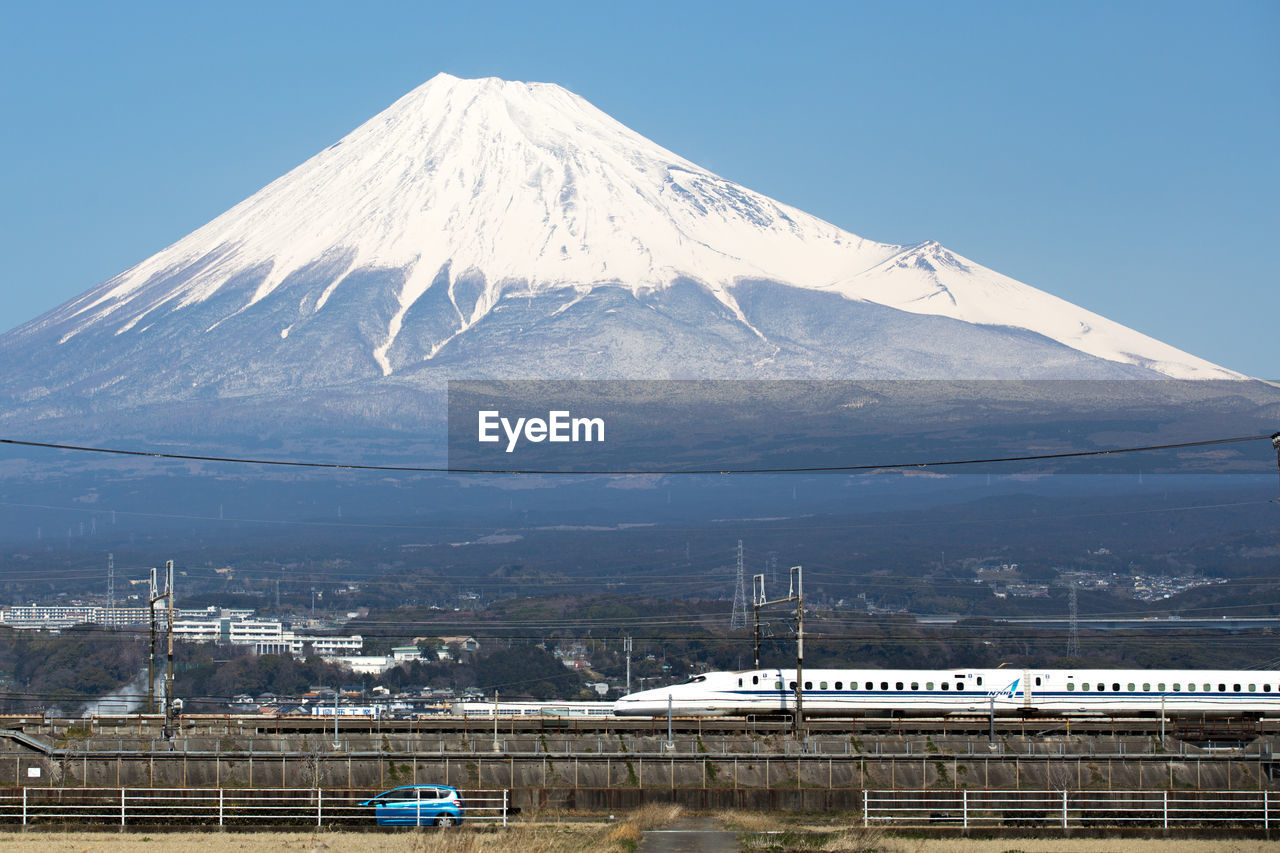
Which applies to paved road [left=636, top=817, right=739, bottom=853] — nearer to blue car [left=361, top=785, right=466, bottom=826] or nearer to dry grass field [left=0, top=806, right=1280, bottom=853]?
dry grass field [left=0, top=806, right=1280, bottom=853]

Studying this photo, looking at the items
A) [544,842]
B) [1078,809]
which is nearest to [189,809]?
[544,842]

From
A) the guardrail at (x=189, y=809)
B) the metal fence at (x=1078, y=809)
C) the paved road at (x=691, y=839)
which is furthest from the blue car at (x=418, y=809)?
the metal fence at (x=1078, y=809)

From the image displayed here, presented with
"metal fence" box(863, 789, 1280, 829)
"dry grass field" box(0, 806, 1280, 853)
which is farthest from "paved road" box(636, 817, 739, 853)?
"metal fence" box(863, 789, 1280, 829)

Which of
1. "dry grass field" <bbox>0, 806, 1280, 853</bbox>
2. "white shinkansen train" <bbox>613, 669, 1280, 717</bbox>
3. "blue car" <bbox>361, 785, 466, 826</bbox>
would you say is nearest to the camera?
"dry grass field" <bbox>0, 806, 1280, 853</bbox>

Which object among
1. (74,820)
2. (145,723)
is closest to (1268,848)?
(74,820)

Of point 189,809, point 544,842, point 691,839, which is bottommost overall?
point 691,839

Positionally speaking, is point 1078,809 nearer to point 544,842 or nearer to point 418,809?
point 544,842
